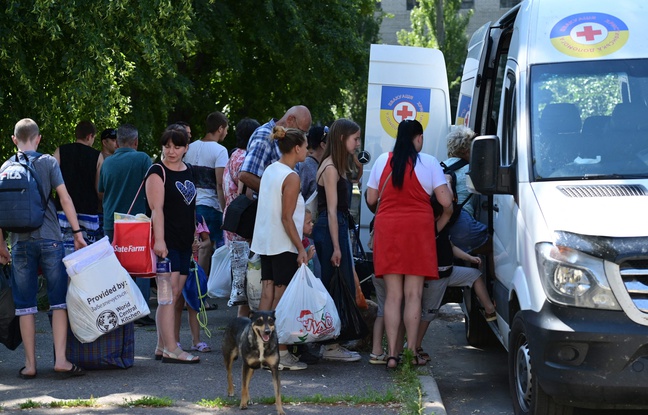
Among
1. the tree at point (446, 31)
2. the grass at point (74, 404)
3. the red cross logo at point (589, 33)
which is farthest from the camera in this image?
the tree at point (446, 31)

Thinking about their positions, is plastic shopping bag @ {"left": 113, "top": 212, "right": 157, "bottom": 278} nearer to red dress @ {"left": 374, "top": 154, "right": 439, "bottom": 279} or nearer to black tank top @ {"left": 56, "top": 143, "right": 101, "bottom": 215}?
red dress @ {"left": 374, "top": 154, "right": 439, "bottom": 279}

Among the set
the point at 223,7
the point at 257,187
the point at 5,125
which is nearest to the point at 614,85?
the point at 257,187

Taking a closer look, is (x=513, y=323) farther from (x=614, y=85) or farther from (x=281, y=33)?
(x=281, y=33)

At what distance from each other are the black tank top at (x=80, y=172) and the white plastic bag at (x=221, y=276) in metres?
1.80

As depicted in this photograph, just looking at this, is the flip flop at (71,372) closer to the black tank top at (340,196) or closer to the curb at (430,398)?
the black tank top at (340,196)

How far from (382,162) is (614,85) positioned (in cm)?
194

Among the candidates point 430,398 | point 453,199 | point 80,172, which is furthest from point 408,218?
point 80,172

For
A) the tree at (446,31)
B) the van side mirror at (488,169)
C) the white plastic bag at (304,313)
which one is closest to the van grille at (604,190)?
the van side mirror at (488,169)

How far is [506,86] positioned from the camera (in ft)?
24.5

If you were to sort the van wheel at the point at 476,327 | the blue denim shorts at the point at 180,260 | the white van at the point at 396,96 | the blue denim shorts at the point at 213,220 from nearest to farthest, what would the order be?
the blue denim shorts at the point at 180,260, the van wheel at the point at 476,327, the blue denim shorts at the point at 213,220, the white van at the point at 396,96

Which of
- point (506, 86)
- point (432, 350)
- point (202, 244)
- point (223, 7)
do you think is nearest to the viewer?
point (506, 86)

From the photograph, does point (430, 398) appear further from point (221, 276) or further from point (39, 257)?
point (39, 257)

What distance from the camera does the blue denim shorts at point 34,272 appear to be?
24.8 ft

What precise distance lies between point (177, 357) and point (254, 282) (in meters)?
0.83
